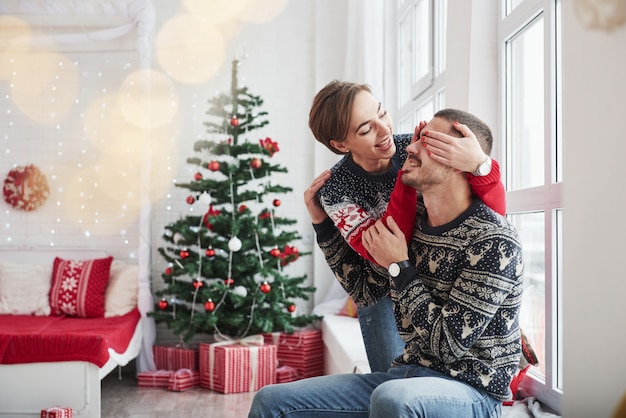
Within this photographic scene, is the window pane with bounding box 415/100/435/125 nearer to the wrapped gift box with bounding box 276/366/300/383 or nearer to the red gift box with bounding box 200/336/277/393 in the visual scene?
the red gift box with bounding box 200/336/277/393

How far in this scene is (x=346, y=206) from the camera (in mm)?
1921

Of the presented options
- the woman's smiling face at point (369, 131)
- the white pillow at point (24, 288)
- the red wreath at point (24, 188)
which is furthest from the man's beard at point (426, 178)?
the red wreath at point (24, 188)

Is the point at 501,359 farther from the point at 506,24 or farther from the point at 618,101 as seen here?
the point at 506,24

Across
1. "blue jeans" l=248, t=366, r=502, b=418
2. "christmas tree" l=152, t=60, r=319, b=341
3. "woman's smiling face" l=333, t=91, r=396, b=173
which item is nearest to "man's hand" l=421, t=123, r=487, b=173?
"woman's smiling face" l=333, t=91, r=396, b=173

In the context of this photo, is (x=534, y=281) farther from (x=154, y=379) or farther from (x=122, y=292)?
(x=122, y=292)

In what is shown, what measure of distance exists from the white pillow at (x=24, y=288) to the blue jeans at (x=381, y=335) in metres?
3.70

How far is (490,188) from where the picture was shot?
5.31 feet

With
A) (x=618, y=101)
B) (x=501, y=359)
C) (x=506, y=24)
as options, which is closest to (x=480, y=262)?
(x=501, y=359)

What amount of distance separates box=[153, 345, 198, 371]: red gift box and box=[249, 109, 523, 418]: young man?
3.26 meters

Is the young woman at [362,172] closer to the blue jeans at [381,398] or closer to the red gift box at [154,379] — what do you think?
the blue jeans at [381,398]

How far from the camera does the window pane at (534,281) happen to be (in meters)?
2.39

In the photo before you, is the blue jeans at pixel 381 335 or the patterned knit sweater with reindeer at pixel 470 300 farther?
the blue jeans at pixel 381 335

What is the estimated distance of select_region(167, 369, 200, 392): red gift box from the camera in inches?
179

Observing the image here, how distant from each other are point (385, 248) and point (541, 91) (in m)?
1.13
